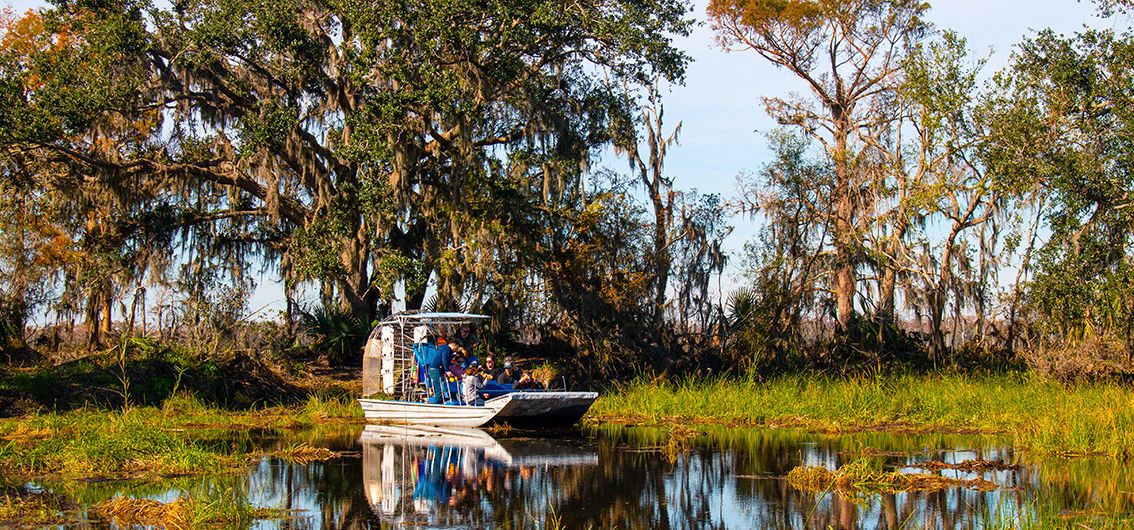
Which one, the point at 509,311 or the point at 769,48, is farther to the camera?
the point at 769,48

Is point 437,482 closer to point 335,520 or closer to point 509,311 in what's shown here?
point 335,520

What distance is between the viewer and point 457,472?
14609 millimetres

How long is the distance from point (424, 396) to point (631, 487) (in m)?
9.00

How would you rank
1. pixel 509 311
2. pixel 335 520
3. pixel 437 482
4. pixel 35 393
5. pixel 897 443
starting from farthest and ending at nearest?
1. pixel 509 311
2. pixel 35 393
3. pixel 897 443
4. pixel 437 482
5. pixel 335 520

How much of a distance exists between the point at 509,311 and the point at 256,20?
316 inches

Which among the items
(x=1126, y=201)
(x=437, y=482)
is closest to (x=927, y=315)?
(x=1126, y=201)

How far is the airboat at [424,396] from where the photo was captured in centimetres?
1994

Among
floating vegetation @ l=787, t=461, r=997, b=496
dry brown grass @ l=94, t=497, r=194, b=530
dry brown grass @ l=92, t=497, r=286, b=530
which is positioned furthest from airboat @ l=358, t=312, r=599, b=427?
dry brown grass @ l=94, t=497, r=194, b=530

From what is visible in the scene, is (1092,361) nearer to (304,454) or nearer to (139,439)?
(304,454)

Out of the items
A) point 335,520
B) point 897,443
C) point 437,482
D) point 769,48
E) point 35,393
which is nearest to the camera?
point 335,520

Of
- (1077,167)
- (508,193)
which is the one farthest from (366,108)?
(1077,167)

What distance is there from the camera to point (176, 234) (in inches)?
1126

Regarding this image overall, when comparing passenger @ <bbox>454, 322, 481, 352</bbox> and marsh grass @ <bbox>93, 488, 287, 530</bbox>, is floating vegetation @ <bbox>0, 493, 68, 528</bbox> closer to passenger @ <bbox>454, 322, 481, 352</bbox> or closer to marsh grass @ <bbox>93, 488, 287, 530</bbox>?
marsh grass @ <bbox>93, 488, 287, 530</bbox>

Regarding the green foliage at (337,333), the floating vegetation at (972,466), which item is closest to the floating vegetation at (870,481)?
the floating vegetation at (972,466)
